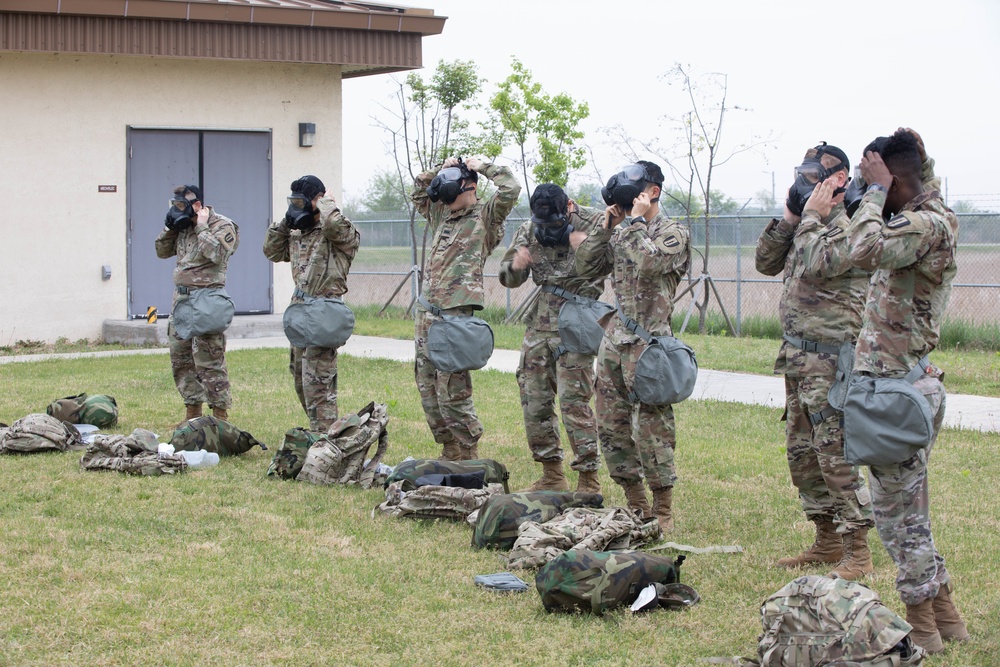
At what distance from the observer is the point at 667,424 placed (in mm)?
6223

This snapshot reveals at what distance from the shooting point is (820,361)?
17.9 ft

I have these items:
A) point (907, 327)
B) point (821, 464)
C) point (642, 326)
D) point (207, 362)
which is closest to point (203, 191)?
point (207, 362)

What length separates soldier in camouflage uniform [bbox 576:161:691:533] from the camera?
614 cm

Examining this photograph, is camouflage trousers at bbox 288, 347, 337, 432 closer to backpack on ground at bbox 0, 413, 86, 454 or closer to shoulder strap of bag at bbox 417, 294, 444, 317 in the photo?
shoulder strap of bag at bbox 417, 294, 444, 317

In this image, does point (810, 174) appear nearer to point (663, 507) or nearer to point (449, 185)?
point (663, 507)

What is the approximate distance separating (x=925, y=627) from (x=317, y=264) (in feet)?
17.4

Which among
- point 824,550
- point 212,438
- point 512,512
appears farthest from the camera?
point 212,438

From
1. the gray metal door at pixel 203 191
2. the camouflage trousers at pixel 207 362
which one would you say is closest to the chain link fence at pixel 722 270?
the gray metal door at pixel 203 191

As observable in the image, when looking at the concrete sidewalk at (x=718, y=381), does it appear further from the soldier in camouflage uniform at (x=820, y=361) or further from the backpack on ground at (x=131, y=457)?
the backpack on ground at (x=131, y=457)

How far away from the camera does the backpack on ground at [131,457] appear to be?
25.4 feet

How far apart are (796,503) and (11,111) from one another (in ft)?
40.3

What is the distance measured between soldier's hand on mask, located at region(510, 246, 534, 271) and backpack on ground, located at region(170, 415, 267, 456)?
2.70 meters

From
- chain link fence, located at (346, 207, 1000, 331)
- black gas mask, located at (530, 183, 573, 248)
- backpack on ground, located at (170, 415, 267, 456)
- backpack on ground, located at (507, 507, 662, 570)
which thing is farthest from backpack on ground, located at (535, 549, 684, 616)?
chain link fence, located at (346, 207, 1000, 331)

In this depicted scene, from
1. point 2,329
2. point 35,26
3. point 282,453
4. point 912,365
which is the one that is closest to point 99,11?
point 35,26
